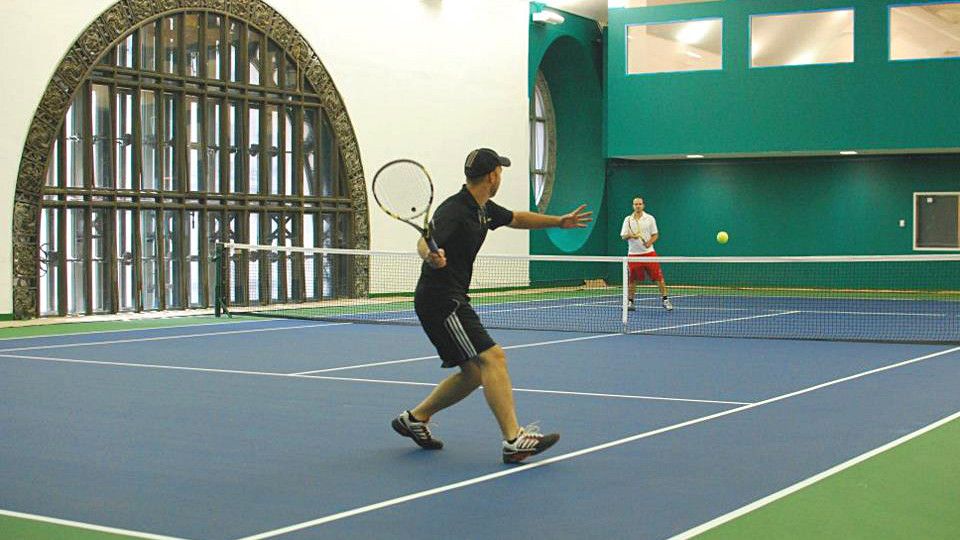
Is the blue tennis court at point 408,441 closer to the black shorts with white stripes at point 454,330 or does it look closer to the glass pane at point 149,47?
the black shorts with white stripes at point 454,330

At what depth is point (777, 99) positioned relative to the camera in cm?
2444

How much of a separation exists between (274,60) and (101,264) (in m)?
4.33

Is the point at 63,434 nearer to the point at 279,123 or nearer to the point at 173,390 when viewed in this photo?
the point at 173,390

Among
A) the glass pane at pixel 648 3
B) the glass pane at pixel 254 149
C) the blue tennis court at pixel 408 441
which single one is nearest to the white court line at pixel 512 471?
the blue tennis court at pixel 408 441

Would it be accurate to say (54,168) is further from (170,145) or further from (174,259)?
(174,259)

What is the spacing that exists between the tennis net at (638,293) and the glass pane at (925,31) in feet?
12.7

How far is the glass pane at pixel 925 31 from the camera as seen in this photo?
23.2m

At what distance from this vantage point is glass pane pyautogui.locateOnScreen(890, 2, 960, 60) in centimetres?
2319

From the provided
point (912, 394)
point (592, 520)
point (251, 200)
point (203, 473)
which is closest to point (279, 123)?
point (251, 200)

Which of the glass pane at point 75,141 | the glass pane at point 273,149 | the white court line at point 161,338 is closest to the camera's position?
the white court line at point 161,338

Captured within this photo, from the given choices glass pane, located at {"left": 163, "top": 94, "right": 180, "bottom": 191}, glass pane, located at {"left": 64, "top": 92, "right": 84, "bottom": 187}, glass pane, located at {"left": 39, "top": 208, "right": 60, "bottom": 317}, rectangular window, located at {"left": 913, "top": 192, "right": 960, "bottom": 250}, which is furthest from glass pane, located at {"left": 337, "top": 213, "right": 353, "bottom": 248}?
rectangular window, located at {"left": 913, "top": 192, "right": 960, "bottom": 250}

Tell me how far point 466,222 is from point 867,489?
2351 millimetres

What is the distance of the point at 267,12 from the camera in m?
19.2

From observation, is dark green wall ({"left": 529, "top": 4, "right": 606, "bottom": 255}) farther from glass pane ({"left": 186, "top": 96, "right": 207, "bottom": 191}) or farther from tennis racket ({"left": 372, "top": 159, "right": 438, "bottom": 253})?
tennis racket ({"left": 372, "top": 159, "right": 438, "bottom": 253})
